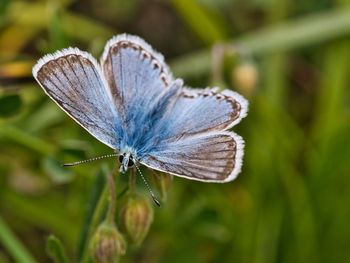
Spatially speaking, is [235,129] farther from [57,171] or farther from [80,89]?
[80,89]

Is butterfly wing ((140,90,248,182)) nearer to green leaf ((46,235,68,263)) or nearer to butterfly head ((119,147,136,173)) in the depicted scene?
butterfly head ((119,147,136,173))

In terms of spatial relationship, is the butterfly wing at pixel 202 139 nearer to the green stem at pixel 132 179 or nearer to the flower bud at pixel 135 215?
the green stem at pixel 132 179

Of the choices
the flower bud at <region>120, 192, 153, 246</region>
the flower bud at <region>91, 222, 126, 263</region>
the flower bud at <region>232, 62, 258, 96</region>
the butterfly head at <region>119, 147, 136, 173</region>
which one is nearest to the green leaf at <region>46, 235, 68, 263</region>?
the flower bud at <region>91, 222, 126, 263</region>

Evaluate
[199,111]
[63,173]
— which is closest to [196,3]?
[63,173]

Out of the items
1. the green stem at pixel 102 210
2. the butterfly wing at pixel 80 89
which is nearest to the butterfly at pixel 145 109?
the butterfly wing at pixel 80 89

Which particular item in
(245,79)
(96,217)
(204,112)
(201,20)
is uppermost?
(201,20)

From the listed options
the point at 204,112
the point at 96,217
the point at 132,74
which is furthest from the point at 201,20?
the point at 96,217
